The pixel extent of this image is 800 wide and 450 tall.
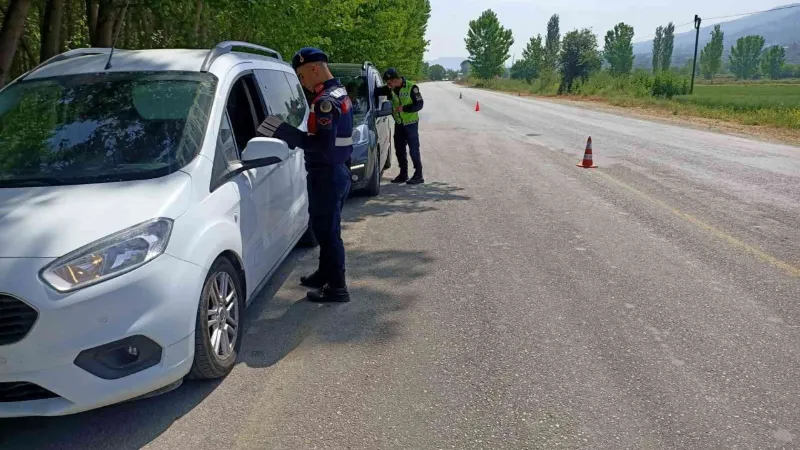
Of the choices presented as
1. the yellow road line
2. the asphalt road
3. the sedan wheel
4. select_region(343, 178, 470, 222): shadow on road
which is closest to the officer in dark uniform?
the asphalt road

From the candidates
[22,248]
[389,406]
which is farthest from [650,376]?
[22,248]

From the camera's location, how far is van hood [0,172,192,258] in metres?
2.71

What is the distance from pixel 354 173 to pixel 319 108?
392 centimetres

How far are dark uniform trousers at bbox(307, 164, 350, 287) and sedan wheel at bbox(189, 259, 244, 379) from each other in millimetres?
1048

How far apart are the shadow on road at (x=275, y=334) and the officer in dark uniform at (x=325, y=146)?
1.02 ft

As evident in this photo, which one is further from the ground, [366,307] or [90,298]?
[90,298]

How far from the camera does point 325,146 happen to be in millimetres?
4328

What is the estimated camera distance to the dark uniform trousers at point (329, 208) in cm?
457

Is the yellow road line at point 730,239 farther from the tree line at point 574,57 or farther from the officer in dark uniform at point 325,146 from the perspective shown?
the tree line at point 574,57

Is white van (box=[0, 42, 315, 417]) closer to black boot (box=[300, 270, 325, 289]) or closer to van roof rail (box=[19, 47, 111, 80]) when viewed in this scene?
van roof rail (box=[19, 47, 111, 80])

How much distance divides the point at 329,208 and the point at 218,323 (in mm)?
1394

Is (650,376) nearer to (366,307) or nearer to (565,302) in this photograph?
(565,302)

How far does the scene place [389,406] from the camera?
334 cm

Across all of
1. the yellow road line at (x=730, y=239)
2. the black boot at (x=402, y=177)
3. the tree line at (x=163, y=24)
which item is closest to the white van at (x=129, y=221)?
the tree line at (x=163, y=24)
